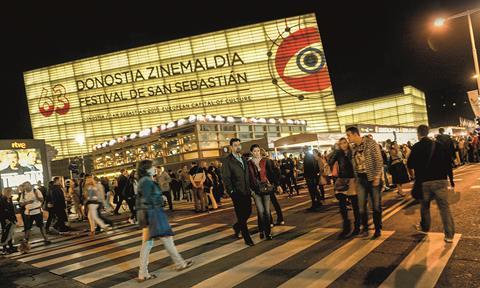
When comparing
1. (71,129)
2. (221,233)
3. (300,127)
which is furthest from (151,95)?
(221,233)

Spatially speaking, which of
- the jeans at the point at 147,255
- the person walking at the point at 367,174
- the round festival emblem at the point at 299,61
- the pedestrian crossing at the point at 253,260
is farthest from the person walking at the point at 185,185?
the round festival emblem at the point at 299,61

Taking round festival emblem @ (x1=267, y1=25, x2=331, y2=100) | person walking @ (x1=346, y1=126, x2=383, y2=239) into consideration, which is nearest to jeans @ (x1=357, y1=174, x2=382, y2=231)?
person walking @ (x1=346, y1=126, x2=383, y2=239)

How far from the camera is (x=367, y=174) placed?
Result: 6.54 meters

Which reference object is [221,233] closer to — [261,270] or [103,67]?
[261,270]

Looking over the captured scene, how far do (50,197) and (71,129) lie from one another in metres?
43.3

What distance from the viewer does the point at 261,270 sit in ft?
17.3

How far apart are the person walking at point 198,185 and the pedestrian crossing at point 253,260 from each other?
4.65 m

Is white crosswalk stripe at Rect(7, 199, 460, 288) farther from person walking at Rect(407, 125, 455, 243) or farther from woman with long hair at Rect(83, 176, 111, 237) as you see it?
woman with long hair at Rect(83, 176, 111, 237)

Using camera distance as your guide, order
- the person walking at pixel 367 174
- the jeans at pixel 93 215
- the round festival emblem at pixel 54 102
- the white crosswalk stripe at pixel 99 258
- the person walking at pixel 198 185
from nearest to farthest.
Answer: the person walking at pixel 367 174, the white crosswalk stripe at pixel 99 258, the jeans at pixel 93 215, the person walking at pixel 198 185, the round festival emblem at pixel 54 102

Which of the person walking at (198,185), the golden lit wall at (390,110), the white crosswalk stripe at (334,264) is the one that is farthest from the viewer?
the golden lit wall at (390,110)

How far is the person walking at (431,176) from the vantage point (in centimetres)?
573

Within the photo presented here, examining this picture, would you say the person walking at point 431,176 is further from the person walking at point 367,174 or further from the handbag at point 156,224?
the handbag at point 156,224

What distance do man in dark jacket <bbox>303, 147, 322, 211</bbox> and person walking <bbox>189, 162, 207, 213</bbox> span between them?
156 inches

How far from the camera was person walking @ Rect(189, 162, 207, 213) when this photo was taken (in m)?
13.3
